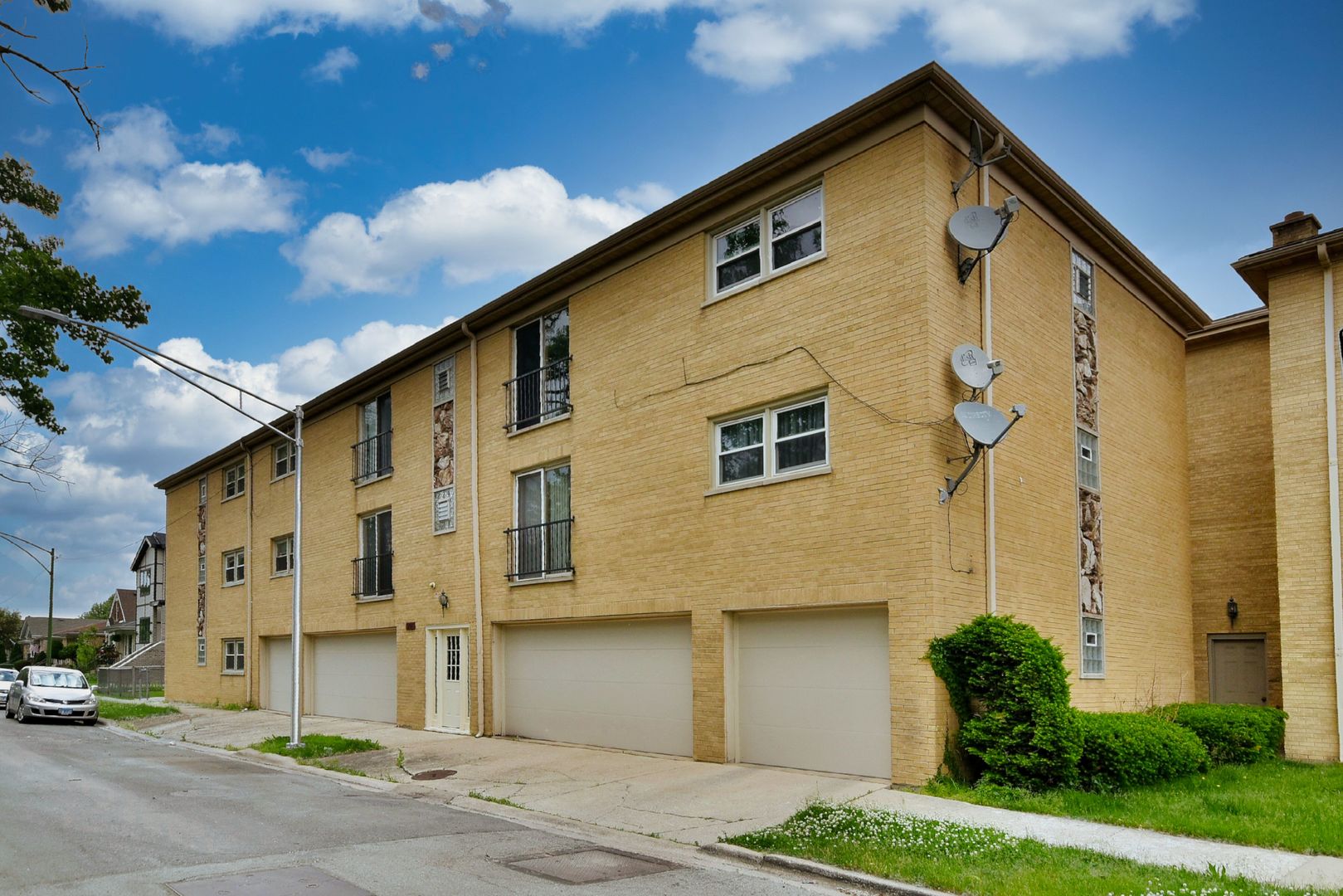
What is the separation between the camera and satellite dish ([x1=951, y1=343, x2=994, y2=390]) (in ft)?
42.7

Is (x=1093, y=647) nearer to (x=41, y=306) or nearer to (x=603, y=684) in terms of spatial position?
(x=603, y=684)

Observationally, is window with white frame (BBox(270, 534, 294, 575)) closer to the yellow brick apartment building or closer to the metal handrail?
the metal handrail

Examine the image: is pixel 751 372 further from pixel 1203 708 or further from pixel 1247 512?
pixel 1247 512

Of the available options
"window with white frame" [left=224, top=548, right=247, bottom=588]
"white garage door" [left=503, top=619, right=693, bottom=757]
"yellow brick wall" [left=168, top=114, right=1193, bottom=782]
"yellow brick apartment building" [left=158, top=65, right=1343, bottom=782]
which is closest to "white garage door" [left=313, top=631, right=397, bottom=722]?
"yellow brick apartment building" [left=158, top=65, right=1343, bottom=782]

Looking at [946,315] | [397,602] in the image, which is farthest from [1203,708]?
[397,602]

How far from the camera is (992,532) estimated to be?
13695 millimetres

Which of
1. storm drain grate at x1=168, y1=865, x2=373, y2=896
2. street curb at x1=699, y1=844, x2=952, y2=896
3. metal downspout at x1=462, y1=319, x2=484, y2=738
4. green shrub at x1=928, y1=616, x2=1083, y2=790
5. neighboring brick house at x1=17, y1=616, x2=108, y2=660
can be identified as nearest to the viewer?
storm drain grate at x1=168, y1=865, x2=373, y2=896

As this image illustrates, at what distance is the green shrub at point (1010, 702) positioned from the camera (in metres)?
11.6

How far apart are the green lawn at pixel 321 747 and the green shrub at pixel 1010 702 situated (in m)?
10.6

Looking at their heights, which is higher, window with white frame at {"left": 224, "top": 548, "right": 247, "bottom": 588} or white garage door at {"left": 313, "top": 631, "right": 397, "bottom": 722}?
window with white frame at {"left": 224, "top": 548, "right": 247, "bottom": 588}

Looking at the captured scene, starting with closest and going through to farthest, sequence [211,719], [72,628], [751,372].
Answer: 1. [751,372]
2. [211,719]
3. [72,628]

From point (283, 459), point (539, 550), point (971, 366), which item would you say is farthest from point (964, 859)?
point (283, 459)

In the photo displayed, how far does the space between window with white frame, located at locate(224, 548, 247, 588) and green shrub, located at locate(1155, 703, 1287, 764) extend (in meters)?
25.0

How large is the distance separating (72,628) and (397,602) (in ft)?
328
